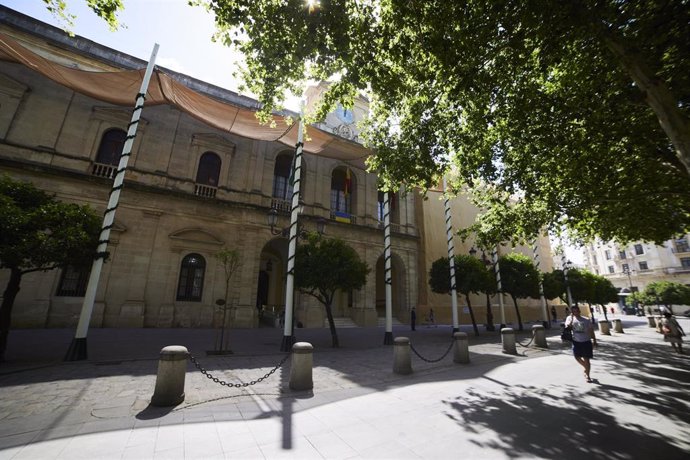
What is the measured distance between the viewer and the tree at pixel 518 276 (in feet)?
62.9

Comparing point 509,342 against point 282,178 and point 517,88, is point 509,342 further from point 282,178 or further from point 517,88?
point 282,178

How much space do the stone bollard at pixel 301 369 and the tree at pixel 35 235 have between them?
615cm

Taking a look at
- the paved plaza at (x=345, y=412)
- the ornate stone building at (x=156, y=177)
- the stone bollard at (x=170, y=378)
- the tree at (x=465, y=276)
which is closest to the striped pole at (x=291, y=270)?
the paved plaza at (x=345, y=412)

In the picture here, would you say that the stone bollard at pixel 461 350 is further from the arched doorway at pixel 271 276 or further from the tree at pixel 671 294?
the tree at pixel 671 294

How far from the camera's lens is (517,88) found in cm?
835

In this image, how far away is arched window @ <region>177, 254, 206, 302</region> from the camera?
51.9 ft

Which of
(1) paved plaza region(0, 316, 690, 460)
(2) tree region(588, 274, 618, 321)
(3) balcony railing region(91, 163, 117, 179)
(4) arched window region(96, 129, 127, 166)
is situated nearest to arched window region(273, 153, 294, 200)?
(4) arched window region(96, 129, 127, 166)

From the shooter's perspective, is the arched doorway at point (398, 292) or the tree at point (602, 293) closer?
the arched doorway at point (398, 292)

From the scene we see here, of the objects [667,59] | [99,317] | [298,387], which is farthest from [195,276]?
[667,59]

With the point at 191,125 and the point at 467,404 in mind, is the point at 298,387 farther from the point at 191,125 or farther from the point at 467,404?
the point at 191,125

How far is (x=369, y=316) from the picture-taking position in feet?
66.8

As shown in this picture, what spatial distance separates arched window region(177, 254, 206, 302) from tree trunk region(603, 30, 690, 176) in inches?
709

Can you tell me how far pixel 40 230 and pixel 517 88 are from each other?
43.4 ft

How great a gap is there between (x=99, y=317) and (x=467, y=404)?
1579 centimetres
